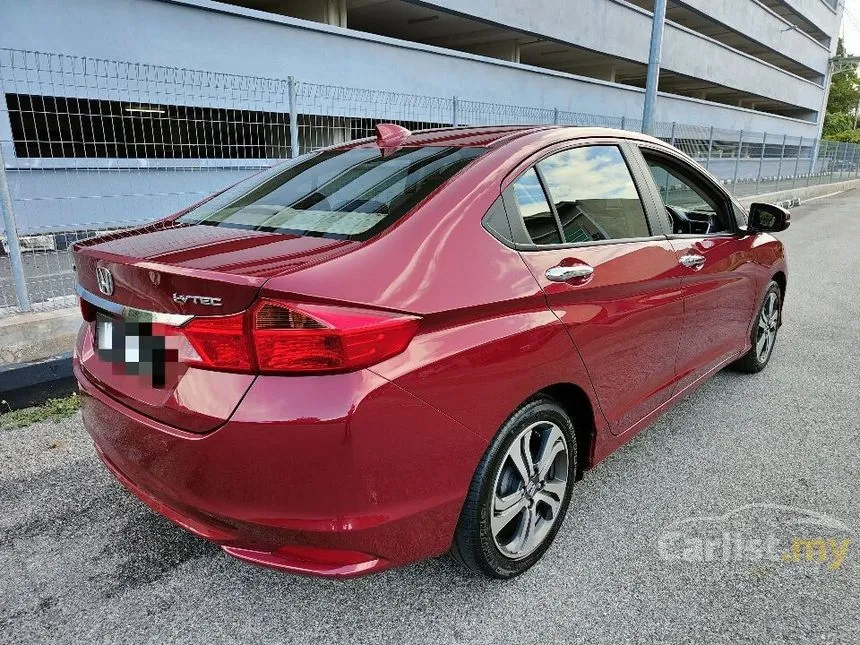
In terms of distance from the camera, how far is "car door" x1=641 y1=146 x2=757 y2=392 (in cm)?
304

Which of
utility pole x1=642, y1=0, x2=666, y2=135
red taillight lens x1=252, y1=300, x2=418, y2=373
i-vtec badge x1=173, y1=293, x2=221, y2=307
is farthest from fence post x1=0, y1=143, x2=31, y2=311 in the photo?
utility pole x1=642, y1=0, x2=666, y2=135

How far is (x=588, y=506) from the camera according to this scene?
8.86 feet

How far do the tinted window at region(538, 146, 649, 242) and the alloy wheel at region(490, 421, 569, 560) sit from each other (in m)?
0.77

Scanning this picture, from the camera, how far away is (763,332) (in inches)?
169

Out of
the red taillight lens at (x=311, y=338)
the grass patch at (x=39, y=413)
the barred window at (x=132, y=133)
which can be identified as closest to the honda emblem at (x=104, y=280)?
the red taillight lens at (x=311, y=338)

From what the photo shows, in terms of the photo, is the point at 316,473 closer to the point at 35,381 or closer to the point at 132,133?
the point at 35,381

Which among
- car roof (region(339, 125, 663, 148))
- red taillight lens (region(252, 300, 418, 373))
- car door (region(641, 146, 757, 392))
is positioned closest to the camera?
red taillight lens (region(252, 300, 418, 373))

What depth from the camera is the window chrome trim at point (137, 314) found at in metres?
1.71

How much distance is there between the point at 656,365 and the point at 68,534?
262 cm

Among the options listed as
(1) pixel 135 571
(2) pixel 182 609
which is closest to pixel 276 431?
(2) pixel 182 609

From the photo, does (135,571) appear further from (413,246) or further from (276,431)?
(413,246)

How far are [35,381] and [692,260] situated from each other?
3.83 meters

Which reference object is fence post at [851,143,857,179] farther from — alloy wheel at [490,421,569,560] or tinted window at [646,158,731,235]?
alloy wheel at [490,421,569,560]

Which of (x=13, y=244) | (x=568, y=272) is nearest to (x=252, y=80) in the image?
(x=13, y=244)
